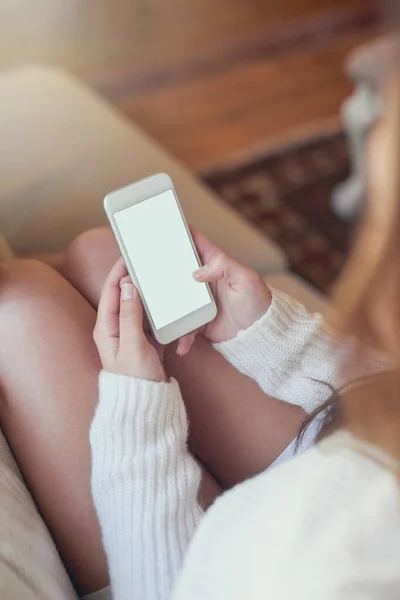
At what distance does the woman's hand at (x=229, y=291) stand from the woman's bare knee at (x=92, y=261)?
110 mm

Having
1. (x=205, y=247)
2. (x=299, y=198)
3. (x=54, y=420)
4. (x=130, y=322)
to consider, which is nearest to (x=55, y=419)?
(x=54, y=420)

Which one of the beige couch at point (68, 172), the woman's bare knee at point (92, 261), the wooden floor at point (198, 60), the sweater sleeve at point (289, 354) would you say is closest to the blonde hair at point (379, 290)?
the sweater sleeve at point (289, 354)

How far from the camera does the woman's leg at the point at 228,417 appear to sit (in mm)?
664

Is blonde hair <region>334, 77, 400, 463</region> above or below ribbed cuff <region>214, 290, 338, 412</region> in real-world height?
above

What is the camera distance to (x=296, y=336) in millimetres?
651

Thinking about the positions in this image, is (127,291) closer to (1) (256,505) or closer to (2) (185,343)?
(2) (185,343)

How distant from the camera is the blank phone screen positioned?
62cm

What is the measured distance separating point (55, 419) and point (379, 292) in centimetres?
32

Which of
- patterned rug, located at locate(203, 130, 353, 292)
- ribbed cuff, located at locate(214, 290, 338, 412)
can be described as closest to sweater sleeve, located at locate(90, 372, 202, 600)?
ribbed cuff, located at locate(214, 290, 338, 412)

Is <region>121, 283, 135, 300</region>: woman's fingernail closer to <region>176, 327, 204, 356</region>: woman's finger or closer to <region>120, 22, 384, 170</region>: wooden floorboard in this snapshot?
<region>176, 327, 204, 356</region>: woman's finger

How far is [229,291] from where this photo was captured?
65cm

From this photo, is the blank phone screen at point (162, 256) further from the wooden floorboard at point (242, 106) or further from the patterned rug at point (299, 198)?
the wooden floorboard at point (242, 106)

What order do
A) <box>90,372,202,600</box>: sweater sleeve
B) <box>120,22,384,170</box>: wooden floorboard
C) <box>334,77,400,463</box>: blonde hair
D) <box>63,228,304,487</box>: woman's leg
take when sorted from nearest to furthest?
1. <box>334,77,400,463</box>: blonde hair
2. <box>90,372,202,600</box>: sweater sleeve
3. <box>63,228,304,487</box>: woman's leg
4. <box>120,22,384,170</box>: wooden floorboard

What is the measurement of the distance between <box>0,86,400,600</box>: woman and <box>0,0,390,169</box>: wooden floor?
998 mm
